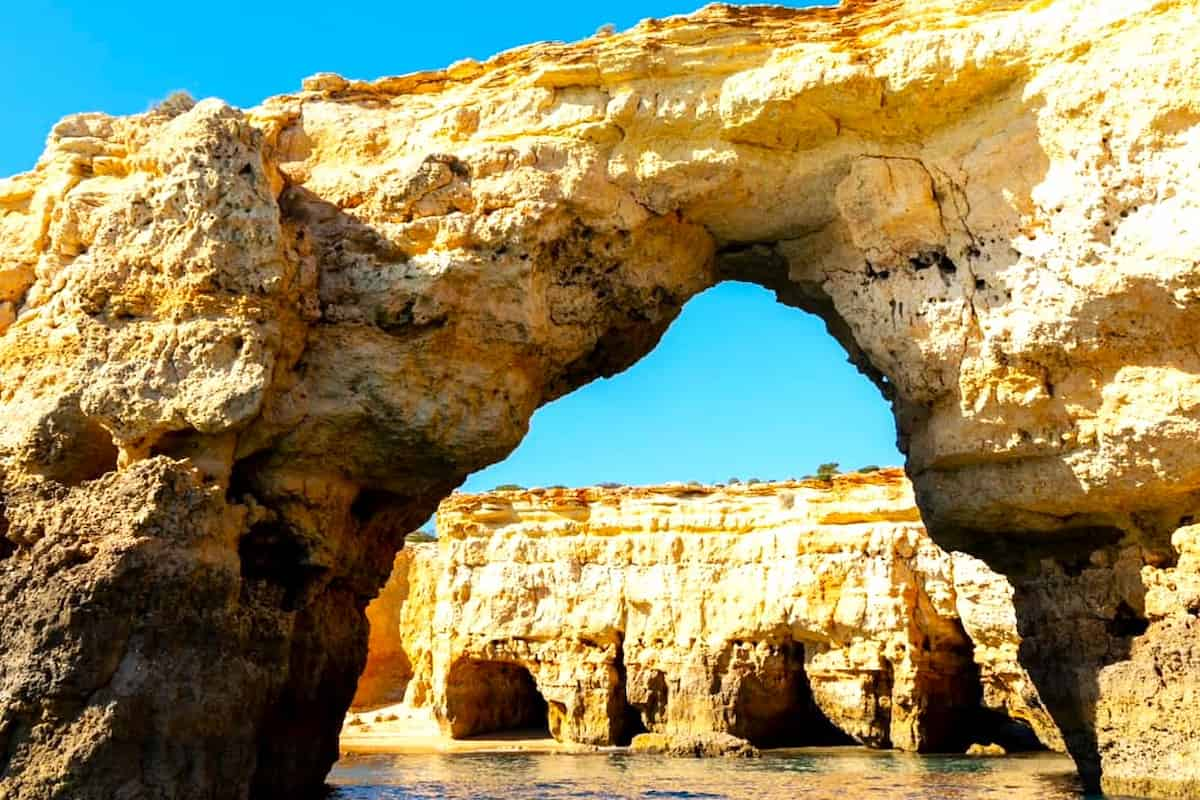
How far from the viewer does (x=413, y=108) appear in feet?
43.3

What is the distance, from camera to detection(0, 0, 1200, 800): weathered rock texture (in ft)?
33.8

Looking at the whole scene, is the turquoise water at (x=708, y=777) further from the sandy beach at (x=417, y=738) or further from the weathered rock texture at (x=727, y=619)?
the sandy beach at (x=417, y=738)

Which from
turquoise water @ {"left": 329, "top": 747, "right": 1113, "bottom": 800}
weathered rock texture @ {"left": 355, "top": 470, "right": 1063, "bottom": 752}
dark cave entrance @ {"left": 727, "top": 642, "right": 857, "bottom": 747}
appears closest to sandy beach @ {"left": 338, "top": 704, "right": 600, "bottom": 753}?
weathered rock texture @ {"left": 355, "top": 470, "right": 1063, "bottom": 752}

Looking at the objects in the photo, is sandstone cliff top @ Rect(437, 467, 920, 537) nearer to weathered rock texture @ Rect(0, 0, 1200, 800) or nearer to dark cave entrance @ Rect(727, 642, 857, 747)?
dark cave entrance @ Rect(727, 642, 857, 747)

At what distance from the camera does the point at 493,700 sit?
93.5 ft

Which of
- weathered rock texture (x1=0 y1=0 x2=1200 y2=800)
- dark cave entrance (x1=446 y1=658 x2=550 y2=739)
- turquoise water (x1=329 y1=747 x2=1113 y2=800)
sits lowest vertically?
turquoise water (x1=329 y1=747 x2=1113 y2=800)

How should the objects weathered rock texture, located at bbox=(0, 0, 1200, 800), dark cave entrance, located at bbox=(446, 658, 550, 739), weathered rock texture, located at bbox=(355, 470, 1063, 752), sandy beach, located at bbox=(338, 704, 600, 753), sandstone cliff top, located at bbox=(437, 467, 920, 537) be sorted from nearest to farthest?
weathered rock texture, located at bbox=(0, 0, 1200, 800)
weathered rock texture, located at bbox=(355, 470, 1063, 752)
sandstone cliff top, located at bbox=(437, 467, 920, 537)
sandy beach, located at bbox=(338, 704, 600, 753)
dark cave entrance, located at bbox=(446, 658, 550, 739)

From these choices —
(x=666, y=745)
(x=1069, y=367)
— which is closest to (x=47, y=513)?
(x=1069, y=367)

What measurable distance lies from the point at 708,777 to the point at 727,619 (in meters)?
7.27

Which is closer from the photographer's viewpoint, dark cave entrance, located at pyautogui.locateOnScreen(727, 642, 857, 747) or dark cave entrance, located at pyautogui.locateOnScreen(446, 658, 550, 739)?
dark cave entrance, located at pyautogui.locateOnScreen(727, 642, 857, 747)

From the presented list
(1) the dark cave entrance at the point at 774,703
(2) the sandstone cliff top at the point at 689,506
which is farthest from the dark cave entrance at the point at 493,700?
(1) the dark cave entrance at the point at 774,703

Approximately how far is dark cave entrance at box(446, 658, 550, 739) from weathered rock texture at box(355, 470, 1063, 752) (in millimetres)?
58

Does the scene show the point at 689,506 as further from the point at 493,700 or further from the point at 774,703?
the point at 493,700

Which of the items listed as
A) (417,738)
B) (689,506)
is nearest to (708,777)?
(689,506)
